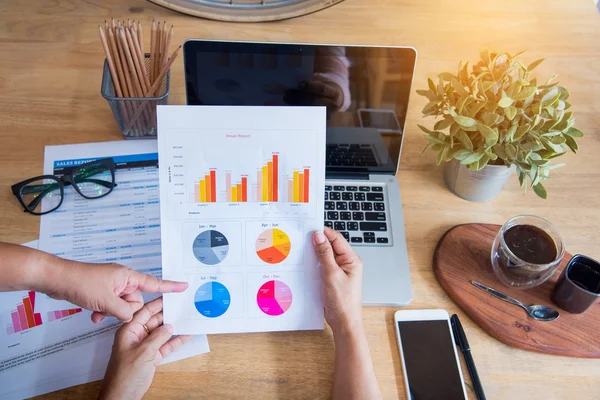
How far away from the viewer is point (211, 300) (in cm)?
75

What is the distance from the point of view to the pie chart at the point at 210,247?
75 cm

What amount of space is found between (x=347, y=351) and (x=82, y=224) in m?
0.49

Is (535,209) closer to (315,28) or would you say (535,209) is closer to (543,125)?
(543,125)

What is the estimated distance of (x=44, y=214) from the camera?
868 millimetres

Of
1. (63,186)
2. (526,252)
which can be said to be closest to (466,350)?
(526,252)

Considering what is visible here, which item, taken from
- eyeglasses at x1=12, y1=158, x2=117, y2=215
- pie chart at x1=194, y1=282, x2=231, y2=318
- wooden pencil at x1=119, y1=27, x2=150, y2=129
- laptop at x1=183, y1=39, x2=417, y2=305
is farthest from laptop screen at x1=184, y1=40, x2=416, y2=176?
pie chart at x1=194, y1=282, x2=231, y2=318

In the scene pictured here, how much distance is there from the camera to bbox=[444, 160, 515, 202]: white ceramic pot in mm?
864

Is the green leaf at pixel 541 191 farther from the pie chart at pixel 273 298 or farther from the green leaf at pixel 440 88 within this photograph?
the pie chart at pixel 273 298

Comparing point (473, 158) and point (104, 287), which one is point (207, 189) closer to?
point (104, 287)

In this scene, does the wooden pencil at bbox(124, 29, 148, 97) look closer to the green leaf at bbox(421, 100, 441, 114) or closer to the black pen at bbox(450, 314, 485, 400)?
the green leaf at bbox(421, 100, 441, 114)

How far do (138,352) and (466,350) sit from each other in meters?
0.46

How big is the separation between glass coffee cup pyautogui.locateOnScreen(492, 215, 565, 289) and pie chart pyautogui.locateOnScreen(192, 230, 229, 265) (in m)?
0.42

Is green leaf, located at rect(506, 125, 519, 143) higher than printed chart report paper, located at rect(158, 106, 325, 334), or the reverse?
green leaf, located at rect(506, 125, 519, 143)

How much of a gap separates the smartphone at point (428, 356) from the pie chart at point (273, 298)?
0.17 meters
